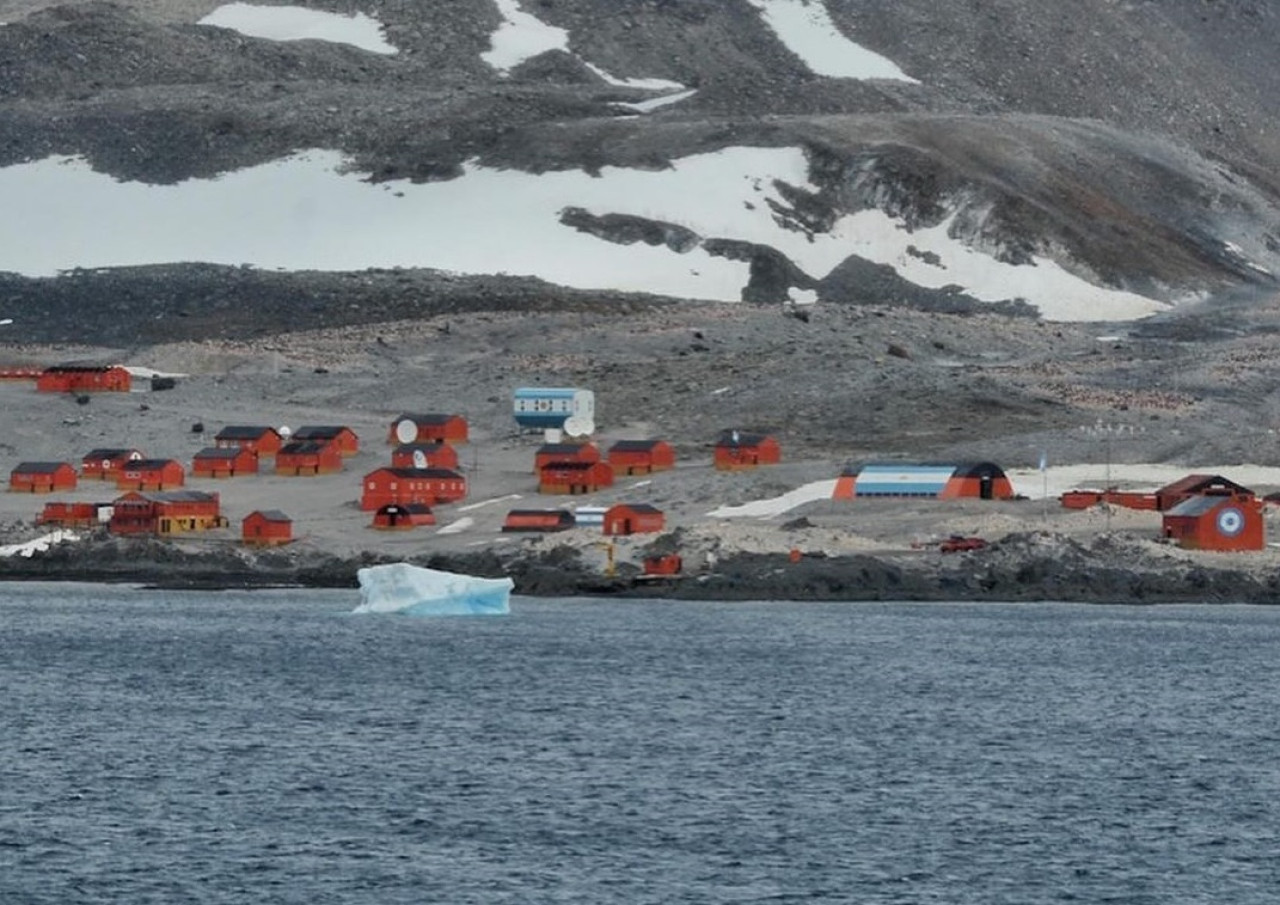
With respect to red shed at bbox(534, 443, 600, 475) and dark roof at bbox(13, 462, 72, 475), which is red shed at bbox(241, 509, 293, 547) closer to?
red shed at bbox(534, 443, 600, 475)

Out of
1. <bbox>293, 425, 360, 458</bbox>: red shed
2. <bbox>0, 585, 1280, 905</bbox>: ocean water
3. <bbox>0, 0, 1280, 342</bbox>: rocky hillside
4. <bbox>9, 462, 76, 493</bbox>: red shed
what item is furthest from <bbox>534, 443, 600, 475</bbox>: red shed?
<bbox>0, 0, 1280, 342</bbox>: rocky hillside

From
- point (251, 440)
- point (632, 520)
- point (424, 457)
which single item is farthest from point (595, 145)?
point (632, 520)

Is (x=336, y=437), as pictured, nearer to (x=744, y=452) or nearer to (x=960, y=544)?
(x=744, y=452)

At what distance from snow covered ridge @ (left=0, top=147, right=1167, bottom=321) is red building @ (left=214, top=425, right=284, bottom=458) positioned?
37.4 m

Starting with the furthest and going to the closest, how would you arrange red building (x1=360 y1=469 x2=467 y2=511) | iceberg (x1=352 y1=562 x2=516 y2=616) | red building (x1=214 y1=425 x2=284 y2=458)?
red building (x1=214 y1=425 x2=284 y2=458) → red building (x1=360 y1=469 x2=467 y2=511) → iceberg (x1=352 y1=562 x2=516 y2=616)

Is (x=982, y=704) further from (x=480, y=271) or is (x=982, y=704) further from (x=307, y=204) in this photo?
(x=307, y=204)

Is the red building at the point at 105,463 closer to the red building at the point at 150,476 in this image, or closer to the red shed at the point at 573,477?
the red building at the point at 150,476

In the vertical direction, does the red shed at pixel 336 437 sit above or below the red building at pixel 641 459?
above

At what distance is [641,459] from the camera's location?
370ft

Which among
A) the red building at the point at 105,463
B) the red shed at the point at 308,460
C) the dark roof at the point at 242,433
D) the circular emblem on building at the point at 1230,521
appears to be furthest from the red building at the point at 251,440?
the circular emblem on building at the point at 1230,521

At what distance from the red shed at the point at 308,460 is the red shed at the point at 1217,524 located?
3158 centimetres

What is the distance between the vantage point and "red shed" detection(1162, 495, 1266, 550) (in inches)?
3787

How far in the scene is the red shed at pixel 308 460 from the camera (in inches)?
4505

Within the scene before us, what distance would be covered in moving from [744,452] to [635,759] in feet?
167
